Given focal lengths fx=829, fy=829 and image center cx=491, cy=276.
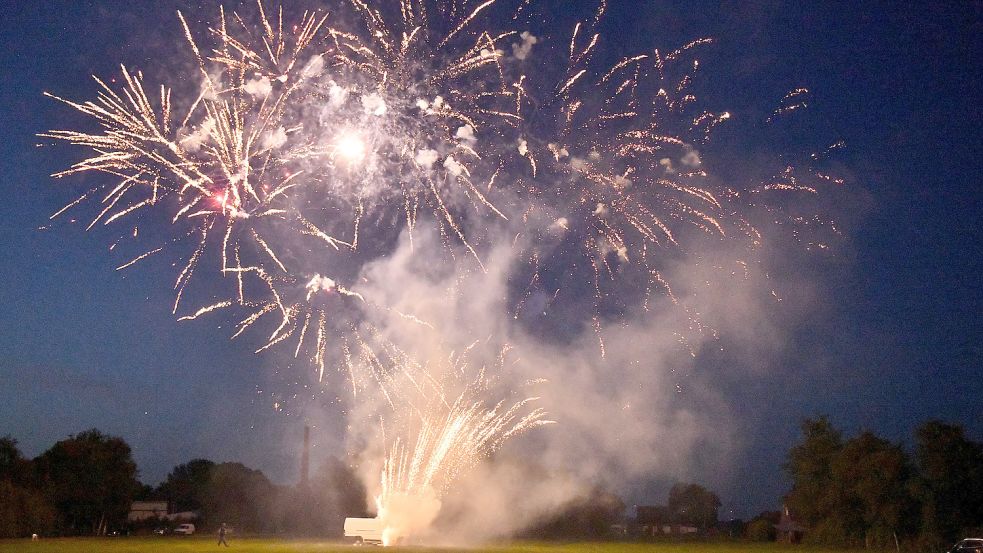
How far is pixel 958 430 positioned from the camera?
47781 millimetres

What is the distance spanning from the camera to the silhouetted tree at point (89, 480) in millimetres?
58719

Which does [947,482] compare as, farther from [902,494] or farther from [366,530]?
[366,530]

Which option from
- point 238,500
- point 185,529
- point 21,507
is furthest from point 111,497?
point 238,500

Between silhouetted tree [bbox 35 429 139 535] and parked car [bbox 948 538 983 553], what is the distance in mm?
53398

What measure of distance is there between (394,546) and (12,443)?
3511 centimetres

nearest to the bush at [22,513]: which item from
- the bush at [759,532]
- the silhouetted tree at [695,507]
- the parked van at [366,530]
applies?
the parked van at [366,530]

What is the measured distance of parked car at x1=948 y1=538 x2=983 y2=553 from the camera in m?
33.3

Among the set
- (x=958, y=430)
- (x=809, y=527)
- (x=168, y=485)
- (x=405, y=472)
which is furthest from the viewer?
(x=168, y=485)

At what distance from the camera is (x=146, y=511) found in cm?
7531

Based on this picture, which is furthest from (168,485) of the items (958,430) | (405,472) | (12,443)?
(958,430)

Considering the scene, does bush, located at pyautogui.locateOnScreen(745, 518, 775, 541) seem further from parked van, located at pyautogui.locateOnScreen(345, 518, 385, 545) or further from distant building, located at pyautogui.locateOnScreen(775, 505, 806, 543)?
parked van, located at pyautogui.locateOnScreen(345, 518, 385, 545)

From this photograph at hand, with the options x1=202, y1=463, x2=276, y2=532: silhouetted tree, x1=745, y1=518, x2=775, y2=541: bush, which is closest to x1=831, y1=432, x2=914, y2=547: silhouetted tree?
x1=745, y1=518, x2=775, y2=541: bush

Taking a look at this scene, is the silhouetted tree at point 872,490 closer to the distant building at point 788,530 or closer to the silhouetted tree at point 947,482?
the silhouetted tree at point 947,482

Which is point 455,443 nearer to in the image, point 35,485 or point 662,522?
point 35,485
